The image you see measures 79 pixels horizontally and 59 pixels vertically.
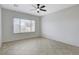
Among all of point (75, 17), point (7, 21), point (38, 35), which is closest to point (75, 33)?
point (75, 17)

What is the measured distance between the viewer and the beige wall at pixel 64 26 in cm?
333

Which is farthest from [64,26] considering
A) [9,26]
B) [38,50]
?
[9,26]

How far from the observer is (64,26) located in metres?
3.99

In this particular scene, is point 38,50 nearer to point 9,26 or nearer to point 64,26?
point 64,26

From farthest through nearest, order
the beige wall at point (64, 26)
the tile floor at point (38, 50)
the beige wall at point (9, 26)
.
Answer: the beige wall at point (9, 26) → the beige wall at point (64, 26) → the tile floor at point (38, 50)

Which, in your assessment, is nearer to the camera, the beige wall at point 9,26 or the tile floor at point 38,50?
the tile floor at point 38,50

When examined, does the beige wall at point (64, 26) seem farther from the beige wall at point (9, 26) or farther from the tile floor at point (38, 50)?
the beige wall at point (9, 26)

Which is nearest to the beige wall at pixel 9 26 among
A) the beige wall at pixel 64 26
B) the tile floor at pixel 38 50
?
the tile floor at pixel 38 50

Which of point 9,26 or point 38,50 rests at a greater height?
point 9,26

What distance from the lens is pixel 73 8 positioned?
3.42m

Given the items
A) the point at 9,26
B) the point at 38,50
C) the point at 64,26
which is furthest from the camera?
the point at 9,26
